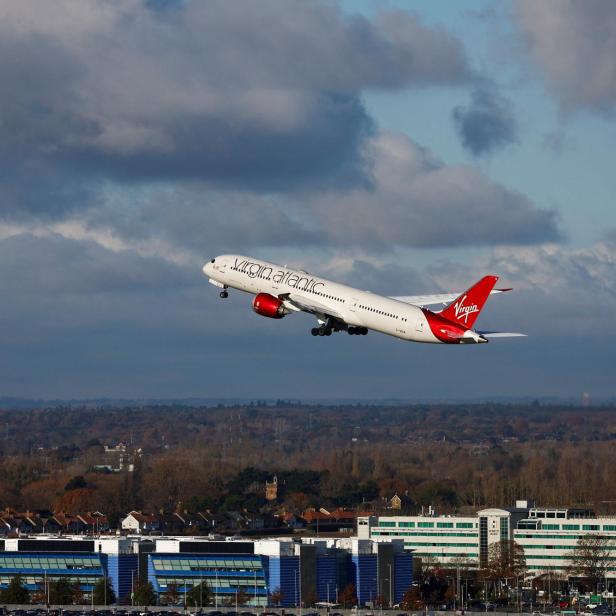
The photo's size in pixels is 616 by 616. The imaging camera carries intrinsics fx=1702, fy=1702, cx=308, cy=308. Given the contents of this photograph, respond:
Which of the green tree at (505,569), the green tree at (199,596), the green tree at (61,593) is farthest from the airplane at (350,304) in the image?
the green tree at (505,569)

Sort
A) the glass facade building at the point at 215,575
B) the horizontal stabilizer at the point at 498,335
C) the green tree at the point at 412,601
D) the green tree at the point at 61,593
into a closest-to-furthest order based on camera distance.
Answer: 1. the horizontal stabilizer at the point at 498,335
2. the green tree at the point at 412,601
3. the green tree at the point at 61,593
4. the glass facade building at the point at 215,575

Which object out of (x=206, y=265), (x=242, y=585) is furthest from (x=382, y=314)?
(x=242, y=585)

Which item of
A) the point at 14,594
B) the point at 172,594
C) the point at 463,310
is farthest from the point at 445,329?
the point at 14,594

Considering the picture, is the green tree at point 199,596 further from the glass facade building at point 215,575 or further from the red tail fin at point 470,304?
the red tail fin at point 470,304

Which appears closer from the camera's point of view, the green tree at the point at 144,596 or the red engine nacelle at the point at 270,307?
the red engine nacelle at the point at 270,307

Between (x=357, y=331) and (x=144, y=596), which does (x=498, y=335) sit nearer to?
(x=357, y=331)

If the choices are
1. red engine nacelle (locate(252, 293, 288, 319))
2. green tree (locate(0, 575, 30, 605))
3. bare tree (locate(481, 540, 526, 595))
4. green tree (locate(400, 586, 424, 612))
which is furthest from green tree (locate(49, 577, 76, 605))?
red engine nacelle (locate(252, 293, 288, 319))

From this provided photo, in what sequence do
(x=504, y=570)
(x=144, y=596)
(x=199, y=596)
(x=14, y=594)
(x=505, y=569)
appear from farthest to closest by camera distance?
(x=505, y=569) < (x=504, y=570) < (x=14, y=594) < (x=199, y=596) < (x=144, y=596)
